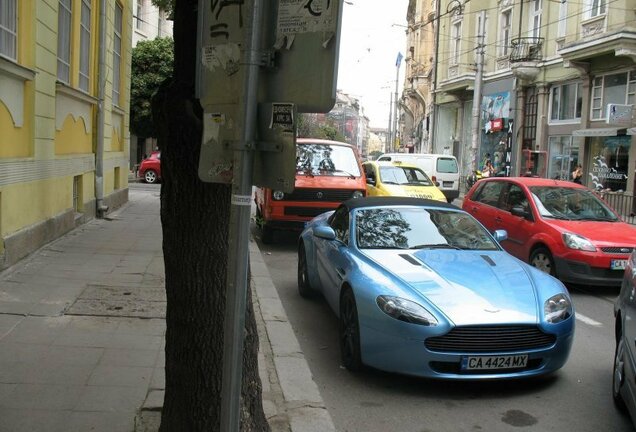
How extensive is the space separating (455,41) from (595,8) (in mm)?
13851

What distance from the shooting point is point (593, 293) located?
870 cm

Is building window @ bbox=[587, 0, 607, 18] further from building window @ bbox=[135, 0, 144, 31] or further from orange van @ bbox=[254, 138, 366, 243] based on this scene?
building window @ bbox=[135, 0, 144, 31]

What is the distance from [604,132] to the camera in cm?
2138

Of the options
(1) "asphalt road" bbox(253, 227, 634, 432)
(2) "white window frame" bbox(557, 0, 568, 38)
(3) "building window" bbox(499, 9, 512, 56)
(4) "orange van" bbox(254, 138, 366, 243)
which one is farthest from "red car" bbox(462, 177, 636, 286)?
(3) "building window" bbox(499, 9, 512, 56)

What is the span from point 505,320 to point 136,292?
13.7 feet

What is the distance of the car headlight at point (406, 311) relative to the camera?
4617 millimetres

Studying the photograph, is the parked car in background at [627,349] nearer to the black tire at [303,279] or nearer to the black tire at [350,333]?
the black tire at [350,333]

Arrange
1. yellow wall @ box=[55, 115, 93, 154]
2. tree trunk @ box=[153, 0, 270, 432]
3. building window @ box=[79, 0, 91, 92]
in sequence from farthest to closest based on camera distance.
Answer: building window @ box=[79, 0, 91, 92], yellow wall @ box=[55, 115, 93, 154], tree trunk @ box=[153, 0, 270, 432]

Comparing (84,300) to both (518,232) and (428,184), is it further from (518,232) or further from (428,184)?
(428,184)

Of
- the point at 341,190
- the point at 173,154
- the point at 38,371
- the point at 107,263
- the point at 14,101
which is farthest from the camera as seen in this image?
the point at 341,190

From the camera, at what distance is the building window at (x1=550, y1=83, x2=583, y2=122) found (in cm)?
2455

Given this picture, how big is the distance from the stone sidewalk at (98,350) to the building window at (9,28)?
260 centimetres

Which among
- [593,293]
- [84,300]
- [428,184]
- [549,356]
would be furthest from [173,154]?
[428,184]

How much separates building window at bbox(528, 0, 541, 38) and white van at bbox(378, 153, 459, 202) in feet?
25.7
